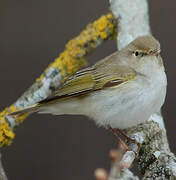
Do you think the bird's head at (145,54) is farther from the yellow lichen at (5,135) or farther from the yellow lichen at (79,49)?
the yellow lichen at (5,135)

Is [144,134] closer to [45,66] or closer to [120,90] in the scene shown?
[120,90]

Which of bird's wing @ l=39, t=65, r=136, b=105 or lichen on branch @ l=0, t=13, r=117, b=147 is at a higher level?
lichen on branch @ l=0, t=13, r=117, b=147

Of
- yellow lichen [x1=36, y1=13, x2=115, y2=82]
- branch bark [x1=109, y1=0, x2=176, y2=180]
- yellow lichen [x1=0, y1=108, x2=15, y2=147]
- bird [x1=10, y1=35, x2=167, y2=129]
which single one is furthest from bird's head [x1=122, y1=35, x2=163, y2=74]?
yellow lichen [x1=0, y1=108, x2=15, y2=147]

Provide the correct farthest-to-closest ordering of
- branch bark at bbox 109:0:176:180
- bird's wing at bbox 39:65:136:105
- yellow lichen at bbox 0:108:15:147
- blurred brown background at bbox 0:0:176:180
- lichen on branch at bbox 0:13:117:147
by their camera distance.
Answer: blurred brown background at bbox 0:0:176:180
lichen on branch at bbox 0:13:117:147
bird's wing at bbox 39:65:136:105
yellow lichen at bbox 0:108:15:147
branch bark at bbox 109:0:176:180

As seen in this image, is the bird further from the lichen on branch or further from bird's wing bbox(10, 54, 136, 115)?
the lichen on branch

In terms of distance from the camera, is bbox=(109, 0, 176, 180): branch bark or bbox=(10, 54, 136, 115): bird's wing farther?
bbox=(10, 54, 136, 115): bird's wing

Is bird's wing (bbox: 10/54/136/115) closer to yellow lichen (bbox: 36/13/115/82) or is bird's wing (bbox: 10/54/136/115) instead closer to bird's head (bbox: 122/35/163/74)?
bird's head (bbox: 122/35/163/74)

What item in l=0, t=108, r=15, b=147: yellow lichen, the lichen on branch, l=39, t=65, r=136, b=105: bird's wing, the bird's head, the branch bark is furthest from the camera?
the lichen on branch
